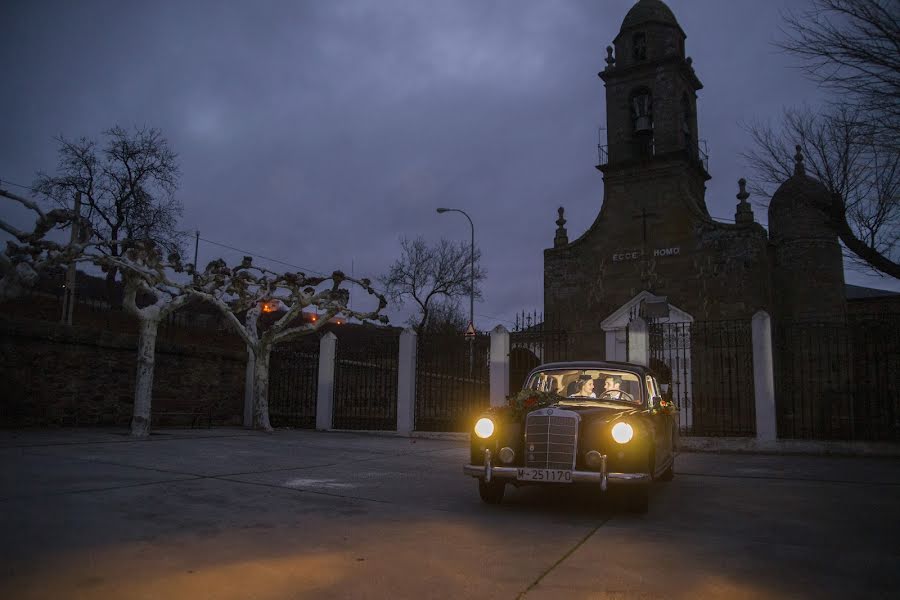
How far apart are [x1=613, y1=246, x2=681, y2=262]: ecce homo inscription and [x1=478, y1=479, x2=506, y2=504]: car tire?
2073 cm

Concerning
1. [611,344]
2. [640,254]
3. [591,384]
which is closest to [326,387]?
[611,344]

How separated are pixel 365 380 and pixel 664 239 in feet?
47.5

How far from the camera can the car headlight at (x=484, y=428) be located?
6.58m

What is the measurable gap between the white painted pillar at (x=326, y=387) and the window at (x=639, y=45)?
1960cm

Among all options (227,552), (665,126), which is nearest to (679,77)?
(665,126)

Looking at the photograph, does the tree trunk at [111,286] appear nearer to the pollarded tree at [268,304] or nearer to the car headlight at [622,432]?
the pollarded tree at [268,304]

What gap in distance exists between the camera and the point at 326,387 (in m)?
18.2

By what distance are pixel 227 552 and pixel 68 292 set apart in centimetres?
1826

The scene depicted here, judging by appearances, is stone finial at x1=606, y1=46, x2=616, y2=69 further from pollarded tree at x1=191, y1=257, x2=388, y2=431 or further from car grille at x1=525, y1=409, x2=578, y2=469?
car grille at x1=525, y1=409, x2=578, y2=469

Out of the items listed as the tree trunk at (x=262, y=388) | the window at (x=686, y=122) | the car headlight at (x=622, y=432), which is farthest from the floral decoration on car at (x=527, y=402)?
the window at (x=686, y=122)

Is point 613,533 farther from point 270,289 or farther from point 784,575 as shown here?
point 270,289

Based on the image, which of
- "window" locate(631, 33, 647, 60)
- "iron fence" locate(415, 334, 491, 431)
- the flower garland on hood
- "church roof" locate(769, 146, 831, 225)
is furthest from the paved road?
"window" locate(631, 33, 647, 60)

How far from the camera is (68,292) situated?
1931cm

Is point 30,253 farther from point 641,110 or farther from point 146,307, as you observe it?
point 641,110
